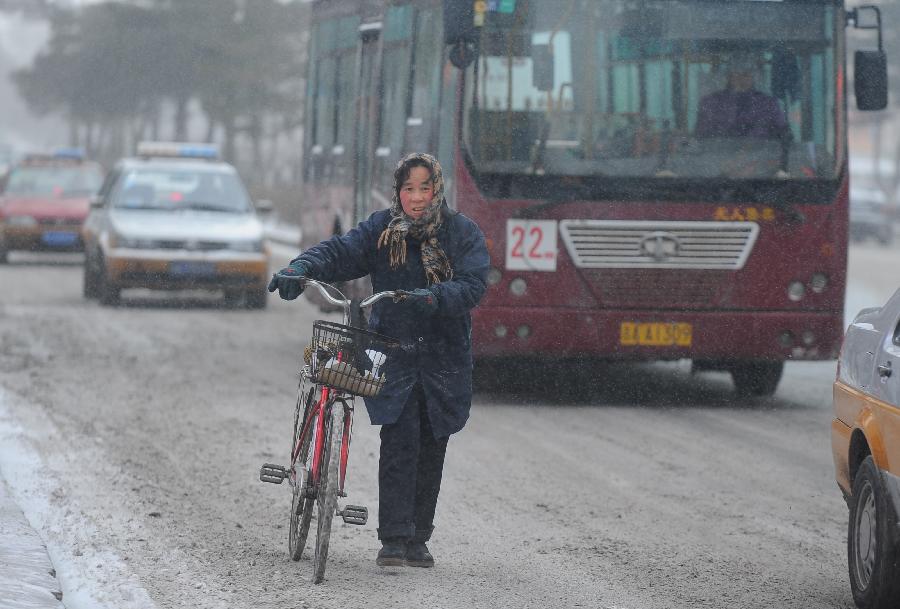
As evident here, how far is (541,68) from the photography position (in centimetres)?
1197

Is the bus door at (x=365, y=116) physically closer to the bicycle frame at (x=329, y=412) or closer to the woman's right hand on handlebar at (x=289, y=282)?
the bicycle frame at (x=329, y=412)

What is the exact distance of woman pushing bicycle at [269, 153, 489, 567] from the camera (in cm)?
653

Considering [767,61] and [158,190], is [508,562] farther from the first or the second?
[158,190]

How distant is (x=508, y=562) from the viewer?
6969 mm

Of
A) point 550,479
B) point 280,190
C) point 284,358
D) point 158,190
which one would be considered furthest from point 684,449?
point 280,190

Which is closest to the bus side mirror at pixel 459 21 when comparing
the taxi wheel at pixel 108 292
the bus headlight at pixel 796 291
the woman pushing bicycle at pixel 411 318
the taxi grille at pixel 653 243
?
the taxi grille at pixel 653 243

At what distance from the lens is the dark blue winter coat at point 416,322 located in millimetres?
6570

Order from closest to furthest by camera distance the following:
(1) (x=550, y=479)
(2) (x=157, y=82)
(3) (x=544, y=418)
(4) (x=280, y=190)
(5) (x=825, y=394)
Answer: (1) (x=550, y=479) < (3) (x=544, y=418) < (5) (x=825, y=394) < (4) (x=280, y=190) < (2) (x=157, y=82)

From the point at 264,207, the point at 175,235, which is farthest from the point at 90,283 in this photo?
the point at 264,207

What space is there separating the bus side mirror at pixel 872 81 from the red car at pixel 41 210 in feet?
59.7

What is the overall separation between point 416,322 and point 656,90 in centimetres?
594

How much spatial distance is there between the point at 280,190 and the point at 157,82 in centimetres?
1853

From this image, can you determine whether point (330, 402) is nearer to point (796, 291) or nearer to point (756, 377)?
point (796, 291)

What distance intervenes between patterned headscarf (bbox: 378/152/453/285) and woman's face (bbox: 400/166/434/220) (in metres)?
0.02
